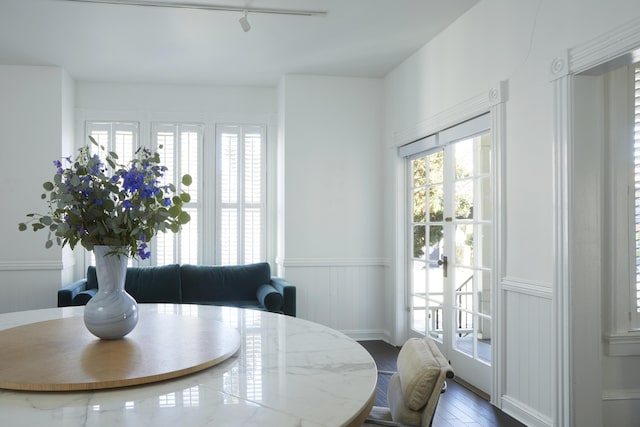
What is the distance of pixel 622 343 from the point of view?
115 inches

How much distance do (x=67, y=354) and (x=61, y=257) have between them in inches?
156

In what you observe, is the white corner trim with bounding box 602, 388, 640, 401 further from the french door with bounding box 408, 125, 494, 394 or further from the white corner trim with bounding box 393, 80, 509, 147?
the white corner trim with bounding box 393, 80, 509, 147

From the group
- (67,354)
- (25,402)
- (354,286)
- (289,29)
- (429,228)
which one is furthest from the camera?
(354,286)

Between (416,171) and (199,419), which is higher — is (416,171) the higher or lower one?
the higher one

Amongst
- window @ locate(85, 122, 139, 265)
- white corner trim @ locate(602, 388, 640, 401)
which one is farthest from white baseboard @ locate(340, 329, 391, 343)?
white corner trim @ locate(602, 388, 640, 401)

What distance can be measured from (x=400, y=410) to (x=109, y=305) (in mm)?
1030

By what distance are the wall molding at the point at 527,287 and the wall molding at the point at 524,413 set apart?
0.70 metres

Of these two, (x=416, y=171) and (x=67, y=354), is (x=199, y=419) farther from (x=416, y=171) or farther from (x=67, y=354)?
(x=416, y=171)

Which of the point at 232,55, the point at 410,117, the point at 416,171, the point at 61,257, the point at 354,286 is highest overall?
the point at 232,55

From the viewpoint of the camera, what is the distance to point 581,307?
272 centimetres

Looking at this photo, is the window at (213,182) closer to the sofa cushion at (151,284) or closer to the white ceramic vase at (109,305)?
the sofa cushion at (151,284)

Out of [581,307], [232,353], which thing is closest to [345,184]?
[581,307]

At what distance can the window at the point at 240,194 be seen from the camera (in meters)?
5.81

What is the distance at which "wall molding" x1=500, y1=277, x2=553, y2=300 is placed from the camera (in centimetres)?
295
